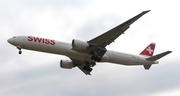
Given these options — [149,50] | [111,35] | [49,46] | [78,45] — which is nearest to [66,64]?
[49,46]

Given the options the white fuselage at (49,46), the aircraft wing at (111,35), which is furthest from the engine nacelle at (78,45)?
the aircraft wing at (111,35)

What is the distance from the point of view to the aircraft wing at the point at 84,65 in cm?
5747

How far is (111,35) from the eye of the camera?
161 feet

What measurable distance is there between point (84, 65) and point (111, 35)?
11.4 m

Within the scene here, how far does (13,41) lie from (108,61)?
1350 centimetres

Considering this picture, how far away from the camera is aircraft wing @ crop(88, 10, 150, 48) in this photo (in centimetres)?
4661

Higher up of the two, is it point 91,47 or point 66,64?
point 91,47

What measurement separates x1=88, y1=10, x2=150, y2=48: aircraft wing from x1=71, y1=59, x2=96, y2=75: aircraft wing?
7412mm

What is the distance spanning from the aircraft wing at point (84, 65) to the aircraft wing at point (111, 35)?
24.3 feet

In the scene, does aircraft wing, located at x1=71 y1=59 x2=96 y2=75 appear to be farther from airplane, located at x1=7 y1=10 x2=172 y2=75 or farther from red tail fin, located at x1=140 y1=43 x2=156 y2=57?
red tail fin, located at x1=140 y1=43 x2=156 y2=57

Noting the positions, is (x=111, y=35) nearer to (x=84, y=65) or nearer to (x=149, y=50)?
(x=84, y=65)

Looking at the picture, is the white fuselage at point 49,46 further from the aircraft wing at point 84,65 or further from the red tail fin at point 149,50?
the red tail fin at point 149,50

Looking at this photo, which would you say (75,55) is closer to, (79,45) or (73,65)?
(79,45)

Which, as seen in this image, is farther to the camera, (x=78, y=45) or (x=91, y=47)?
(x=91, y=47)
